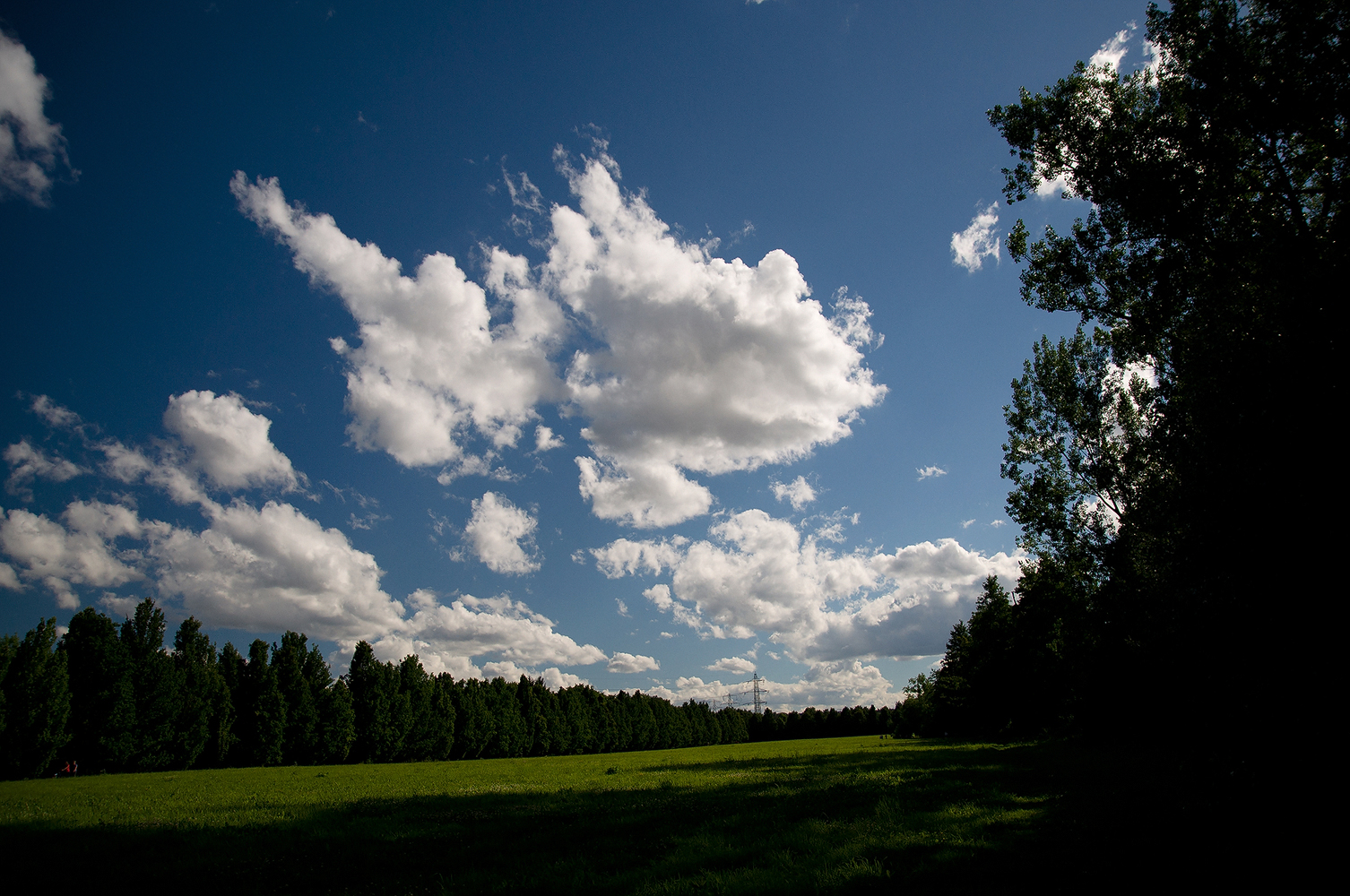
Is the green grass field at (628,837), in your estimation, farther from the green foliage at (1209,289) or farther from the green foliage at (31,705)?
the green foliage at (31,705)

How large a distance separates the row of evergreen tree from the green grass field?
3497 centimetres

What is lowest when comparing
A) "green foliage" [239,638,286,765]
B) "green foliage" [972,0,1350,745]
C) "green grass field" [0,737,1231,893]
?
"green foliage" [239,638,286,765]

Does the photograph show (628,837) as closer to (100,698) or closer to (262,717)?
(100,698)

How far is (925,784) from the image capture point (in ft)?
61.8

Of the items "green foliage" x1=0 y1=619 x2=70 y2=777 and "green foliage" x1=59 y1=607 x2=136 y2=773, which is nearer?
"green foliage" x1=0 y1=619 x2=70 y2=777

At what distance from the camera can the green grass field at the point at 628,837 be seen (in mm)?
9211

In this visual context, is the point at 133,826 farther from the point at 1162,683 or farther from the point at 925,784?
the point at 1162,683

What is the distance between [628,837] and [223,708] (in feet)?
221

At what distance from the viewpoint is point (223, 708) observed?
59.7 meters

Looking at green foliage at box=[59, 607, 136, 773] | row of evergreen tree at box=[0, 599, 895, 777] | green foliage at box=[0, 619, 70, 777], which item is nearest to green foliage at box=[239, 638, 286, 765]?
row of evergreen tree at box=[0, 599, 895, 777]

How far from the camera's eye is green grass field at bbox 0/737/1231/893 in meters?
9.21

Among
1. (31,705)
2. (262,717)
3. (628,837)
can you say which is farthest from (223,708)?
(628,837)

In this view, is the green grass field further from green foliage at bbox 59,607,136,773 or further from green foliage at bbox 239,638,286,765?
green foliage at bbox 239,638,286,765

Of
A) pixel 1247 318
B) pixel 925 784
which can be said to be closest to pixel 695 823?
pixel 925 784
